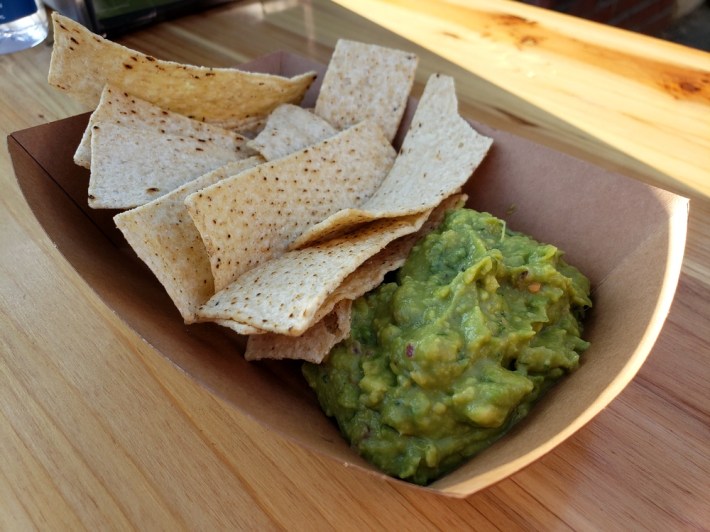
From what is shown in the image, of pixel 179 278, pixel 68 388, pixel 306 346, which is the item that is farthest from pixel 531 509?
pixel 68 388

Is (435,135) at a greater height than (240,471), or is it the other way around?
(435,135)

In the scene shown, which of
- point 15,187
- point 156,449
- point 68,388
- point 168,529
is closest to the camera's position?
point 168,529

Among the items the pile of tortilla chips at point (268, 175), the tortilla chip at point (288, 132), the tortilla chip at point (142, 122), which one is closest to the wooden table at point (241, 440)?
the pile of tortilla chips at point (268, 175)

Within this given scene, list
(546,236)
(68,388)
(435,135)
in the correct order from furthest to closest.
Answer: (435,135)
(546,236)
(68,388)

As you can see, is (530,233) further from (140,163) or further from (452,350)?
(140,163)

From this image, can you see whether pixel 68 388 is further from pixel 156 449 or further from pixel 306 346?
pixel 306 346

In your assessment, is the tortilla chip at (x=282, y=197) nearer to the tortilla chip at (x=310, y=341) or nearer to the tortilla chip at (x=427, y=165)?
the tortilla chip at (x=427, y=165)
